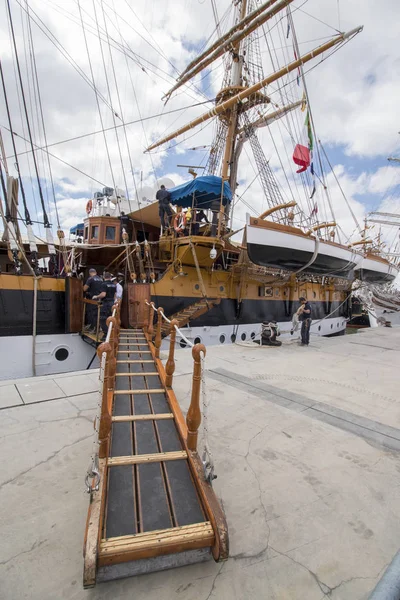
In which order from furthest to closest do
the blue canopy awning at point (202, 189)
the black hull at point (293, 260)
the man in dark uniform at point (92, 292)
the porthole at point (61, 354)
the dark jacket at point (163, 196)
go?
1. the dark jacket at point (163, 196)
2. the blue canopy awning at point (202, 189)
3. the black hull at point (293, 260)
4. the porthole at point (61, 354)
5. the man in dark uniform at point (92, 292)

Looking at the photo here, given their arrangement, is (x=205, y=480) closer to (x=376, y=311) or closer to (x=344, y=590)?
(x=344, y=590)

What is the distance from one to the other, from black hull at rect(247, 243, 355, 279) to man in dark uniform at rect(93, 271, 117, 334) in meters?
4.38

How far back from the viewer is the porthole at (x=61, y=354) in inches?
316

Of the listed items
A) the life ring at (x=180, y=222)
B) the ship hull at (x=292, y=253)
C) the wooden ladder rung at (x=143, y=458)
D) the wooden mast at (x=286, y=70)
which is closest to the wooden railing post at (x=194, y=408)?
the wooden ladder rung at (x=143, y=458)

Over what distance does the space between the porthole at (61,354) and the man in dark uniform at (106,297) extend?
1408mm

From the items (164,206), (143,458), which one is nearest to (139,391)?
(143,458)

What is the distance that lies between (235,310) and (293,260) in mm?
3213

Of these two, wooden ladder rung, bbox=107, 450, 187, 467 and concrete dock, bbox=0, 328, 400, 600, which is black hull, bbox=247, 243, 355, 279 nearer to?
concrete dock, bbox=0, 328, 400, 600

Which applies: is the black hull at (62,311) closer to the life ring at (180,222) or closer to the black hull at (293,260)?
the life ring at (180,222)

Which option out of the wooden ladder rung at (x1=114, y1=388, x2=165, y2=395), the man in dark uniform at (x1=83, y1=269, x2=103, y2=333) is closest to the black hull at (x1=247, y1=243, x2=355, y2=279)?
the man in dark uniform at (x1=83, y1=269, x2=103, y2=333)

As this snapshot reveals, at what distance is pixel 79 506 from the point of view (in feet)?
6.75

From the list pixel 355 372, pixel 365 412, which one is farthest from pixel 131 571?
pixel 355 372

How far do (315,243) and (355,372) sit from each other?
230 inches

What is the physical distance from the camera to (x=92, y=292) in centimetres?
762
